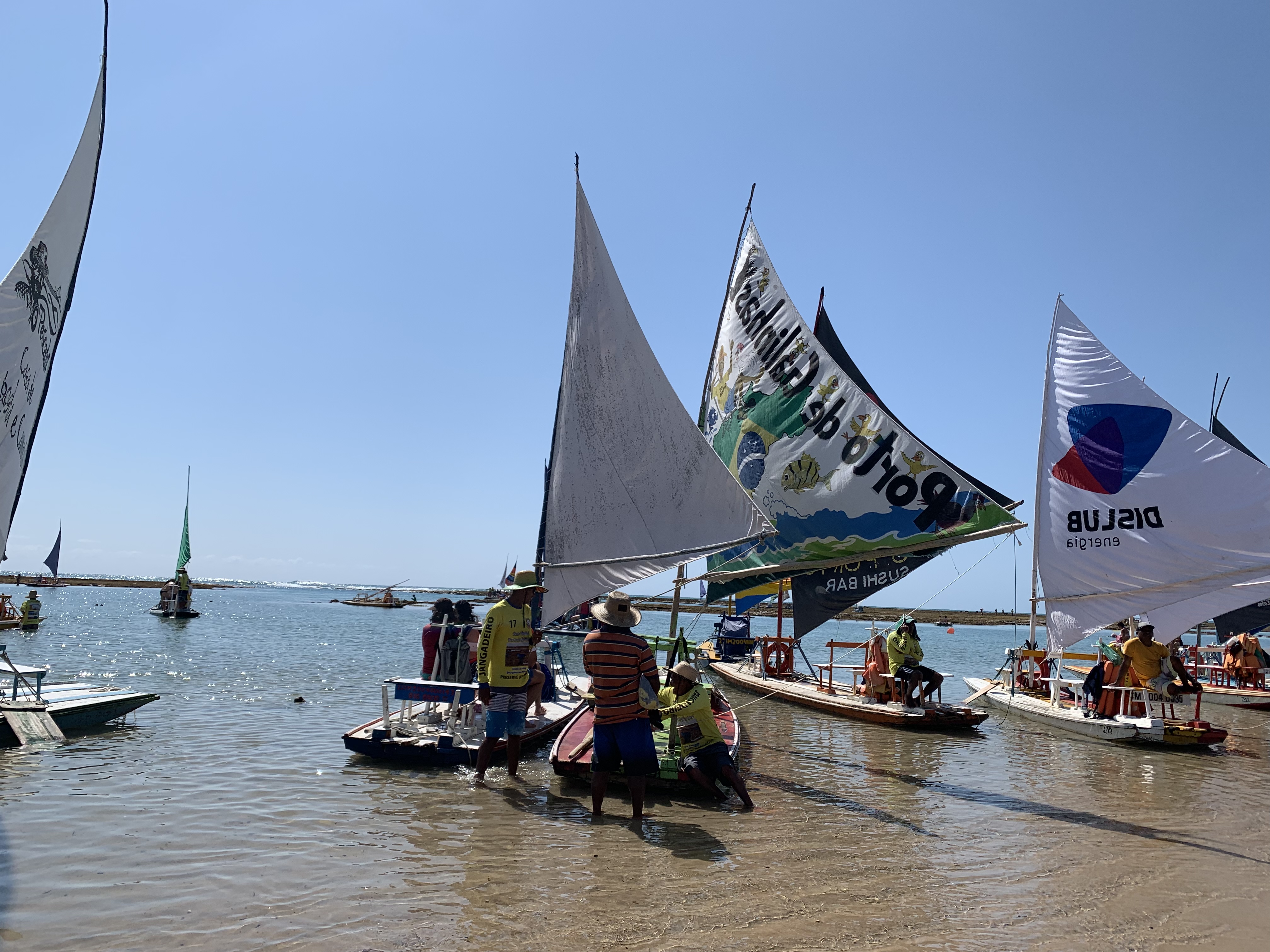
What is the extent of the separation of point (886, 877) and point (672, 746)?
3011 millimetres

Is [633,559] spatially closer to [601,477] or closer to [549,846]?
[601,477]

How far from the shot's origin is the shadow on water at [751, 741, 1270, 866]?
23.3ft

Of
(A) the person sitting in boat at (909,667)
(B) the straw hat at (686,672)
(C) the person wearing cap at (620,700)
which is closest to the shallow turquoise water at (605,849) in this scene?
(C) the person wearing cap at (620,700)

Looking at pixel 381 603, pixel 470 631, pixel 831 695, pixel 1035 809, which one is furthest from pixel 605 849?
pixel 381 603

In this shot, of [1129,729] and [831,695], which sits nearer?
[1129,729]

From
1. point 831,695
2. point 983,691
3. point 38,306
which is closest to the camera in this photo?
point 38,306

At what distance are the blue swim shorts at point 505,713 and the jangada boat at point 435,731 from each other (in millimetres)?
669

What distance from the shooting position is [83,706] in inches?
430

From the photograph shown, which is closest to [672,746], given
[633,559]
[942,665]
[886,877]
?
[633,559]

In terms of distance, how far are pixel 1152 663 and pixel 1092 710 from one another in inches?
52.3

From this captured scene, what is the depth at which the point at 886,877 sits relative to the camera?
5863 millimetres

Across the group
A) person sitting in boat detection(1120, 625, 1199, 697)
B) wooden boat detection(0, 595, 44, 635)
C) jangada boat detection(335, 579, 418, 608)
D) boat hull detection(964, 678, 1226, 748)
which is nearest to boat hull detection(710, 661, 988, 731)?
boat hull detection(964, 678, 1226, 748)

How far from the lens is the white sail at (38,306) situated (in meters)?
3.99

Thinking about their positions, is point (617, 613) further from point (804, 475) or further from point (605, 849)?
point (804, 475)
